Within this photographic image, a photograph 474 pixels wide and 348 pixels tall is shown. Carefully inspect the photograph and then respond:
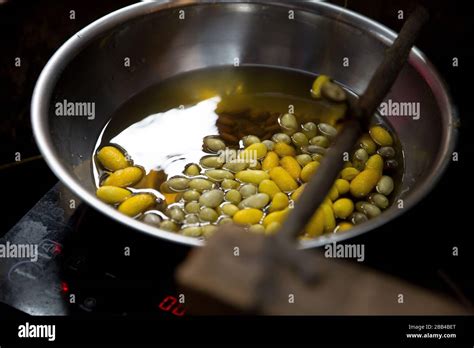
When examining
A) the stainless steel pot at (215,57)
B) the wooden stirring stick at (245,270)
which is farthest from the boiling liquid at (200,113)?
the wooden stirring stick at (245,270)

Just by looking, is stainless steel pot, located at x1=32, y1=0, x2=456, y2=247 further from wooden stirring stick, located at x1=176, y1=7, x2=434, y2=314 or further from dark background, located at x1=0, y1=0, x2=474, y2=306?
wooden stirring stick, located at x1=176, y1=7, x2=434, y2=314

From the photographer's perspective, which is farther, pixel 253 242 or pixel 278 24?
pixel 278 24

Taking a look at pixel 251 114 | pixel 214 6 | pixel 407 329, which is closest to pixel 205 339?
pixel 407 329

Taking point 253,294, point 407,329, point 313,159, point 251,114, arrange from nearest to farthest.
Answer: point 253,294 → point 407,329 → point 313,159 → point 251,114

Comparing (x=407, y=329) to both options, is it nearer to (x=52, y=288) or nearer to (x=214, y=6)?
(x=52, y=288)

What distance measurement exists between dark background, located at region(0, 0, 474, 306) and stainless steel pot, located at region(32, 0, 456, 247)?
0.31 feet

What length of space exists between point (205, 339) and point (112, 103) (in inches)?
22.5

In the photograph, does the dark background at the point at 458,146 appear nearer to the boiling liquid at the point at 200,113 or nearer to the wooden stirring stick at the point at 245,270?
the boiling liquid at the point at 200,113

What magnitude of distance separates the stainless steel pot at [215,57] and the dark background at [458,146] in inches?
3.7

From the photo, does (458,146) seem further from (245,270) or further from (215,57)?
(245,270)

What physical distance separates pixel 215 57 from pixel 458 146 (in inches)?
21.8

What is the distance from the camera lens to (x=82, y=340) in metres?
0.91

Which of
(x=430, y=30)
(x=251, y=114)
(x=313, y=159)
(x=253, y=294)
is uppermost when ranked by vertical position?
(x=430, y=30)

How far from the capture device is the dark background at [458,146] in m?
1.02
